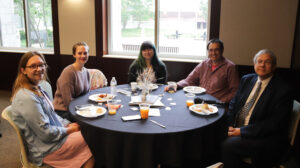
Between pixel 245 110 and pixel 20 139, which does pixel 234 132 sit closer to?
pixel 245 110

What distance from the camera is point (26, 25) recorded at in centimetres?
531

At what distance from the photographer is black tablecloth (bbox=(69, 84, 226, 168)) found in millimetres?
1733

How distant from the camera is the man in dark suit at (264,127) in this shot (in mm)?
1969

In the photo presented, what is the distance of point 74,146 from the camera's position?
6.32 feet

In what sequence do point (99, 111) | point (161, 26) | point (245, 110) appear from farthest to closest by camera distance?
point (161, 26) < point (245, 110) < point (99, 111)

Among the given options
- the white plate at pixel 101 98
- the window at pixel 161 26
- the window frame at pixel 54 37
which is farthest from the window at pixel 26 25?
the white plate at pixel 101 98

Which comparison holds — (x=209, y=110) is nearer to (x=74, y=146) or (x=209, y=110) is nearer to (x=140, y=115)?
(x=140, y=115)

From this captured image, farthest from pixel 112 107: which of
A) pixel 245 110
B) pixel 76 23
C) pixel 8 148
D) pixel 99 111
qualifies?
pixel 76 23

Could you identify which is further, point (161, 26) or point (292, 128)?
point (161, 26)

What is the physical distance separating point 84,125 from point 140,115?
45 cm

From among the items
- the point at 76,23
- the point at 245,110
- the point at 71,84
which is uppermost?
the point at 76,23

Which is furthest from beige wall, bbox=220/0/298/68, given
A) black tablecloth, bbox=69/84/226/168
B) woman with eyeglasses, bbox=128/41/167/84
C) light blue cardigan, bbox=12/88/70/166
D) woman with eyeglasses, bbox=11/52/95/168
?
light blue cardigan, bbox=12/88/70/166

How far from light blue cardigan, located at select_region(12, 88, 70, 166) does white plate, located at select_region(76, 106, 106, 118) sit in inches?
8.8

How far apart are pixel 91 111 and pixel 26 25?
13.5 ft
